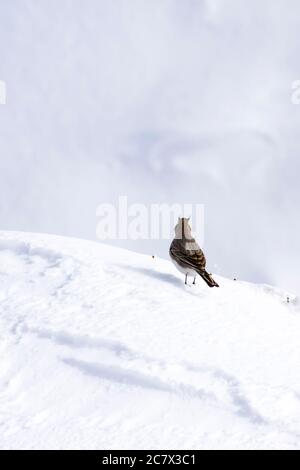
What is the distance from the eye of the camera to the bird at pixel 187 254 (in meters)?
13.6

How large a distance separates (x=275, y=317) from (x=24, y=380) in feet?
20.1

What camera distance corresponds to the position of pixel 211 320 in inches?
460

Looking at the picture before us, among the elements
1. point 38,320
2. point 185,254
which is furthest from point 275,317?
point 38,320

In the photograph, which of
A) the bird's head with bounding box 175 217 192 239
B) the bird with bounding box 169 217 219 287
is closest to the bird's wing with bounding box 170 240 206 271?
the bird with bounding box 169 217 219 287

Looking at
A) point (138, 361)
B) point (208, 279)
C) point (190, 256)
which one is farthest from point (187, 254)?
point (138, 361)

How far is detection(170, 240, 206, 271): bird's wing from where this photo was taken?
13594 mm

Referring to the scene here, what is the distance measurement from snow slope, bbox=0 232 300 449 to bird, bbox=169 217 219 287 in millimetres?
401

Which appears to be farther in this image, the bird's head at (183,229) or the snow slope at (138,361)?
the bird's head at (183,229)

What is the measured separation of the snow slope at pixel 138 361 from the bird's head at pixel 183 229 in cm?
111

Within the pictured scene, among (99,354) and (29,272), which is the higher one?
(29,272)

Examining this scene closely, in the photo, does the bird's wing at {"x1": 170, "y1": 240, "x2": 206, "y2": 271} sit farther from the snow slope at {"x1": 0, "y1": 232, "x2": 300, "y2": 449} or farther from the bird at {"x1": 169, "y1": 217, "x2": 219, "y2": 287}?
the snow slope at {"x1": 0, "y1": 232, "x2": 300, "y2": 449}

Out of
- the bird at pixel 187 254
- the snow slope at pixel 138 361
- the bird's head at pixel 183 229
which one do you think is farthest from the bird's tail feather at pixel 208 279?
the bird's head at pixel 183 229

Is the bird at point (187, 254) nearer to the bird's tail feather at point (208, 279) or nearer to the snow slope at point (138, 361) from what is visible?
the bird's tail feather at point (208, 279)
